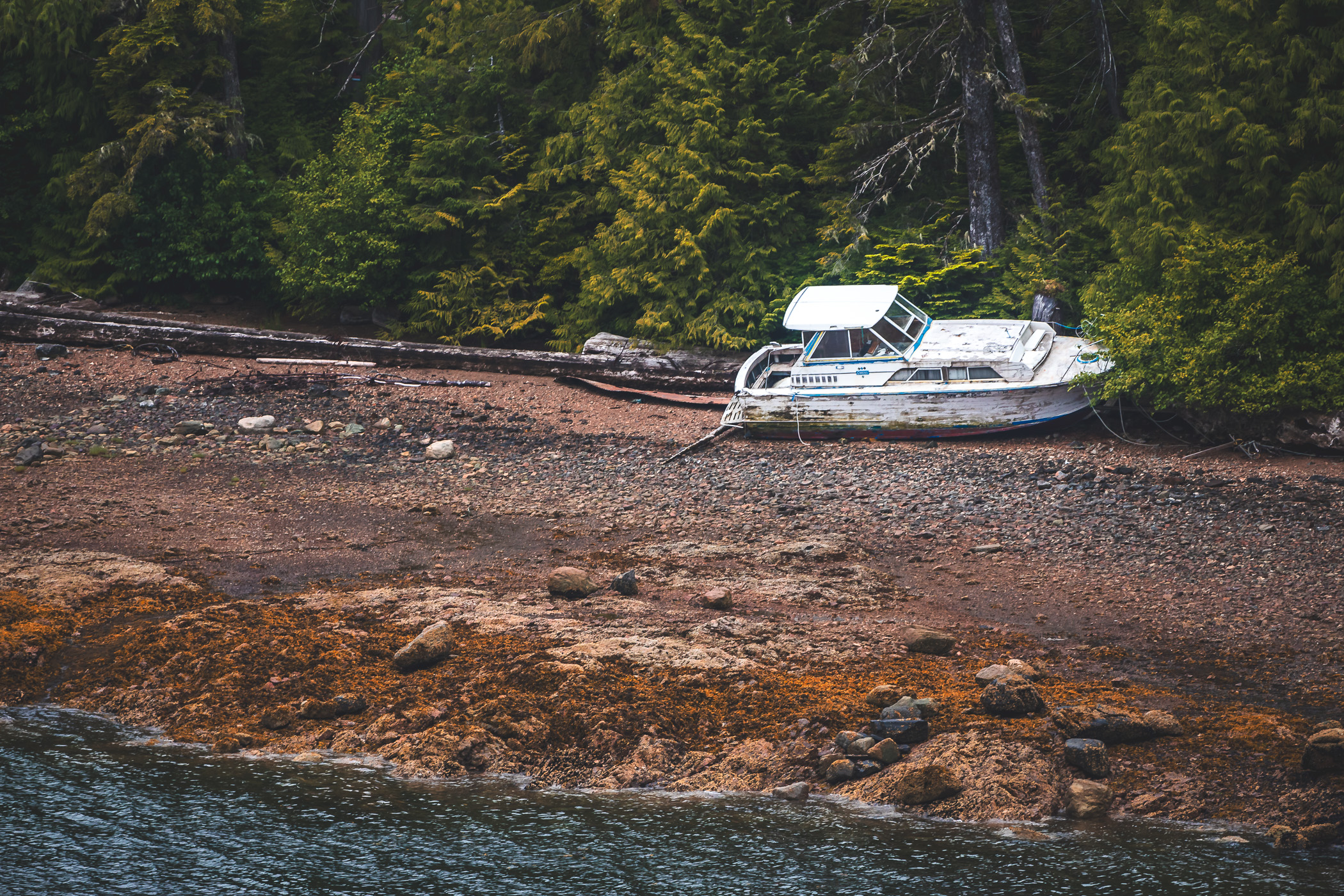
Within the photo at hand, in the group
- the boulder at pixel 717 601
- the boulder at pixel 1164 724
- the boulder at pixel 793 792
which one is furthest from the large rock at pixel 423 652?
the boulder at pixel 1164 724

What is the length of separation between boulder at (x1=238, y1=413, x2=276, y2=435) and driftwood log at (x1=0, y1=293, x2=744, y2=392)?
4443 millimetres

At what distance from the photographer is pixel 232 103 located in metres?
25.4

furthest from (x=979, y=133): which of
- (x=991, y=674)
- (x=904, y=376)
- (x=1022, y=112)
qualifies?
(x=991, y=674)

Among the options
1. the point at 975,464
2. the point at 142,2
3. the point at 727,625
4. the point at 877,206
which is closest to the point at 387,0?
the point at 142,2

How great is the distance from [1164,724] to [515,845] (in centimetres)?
491

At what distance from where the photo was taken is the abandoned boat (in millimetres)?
15758

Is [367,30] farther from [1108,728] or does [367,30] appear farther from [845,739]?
[1108,728]

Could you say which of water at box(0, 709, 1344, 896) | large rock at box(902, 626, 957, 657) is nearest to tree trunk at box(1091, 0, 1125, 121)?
large rock at box(902, 626, 957, 657)

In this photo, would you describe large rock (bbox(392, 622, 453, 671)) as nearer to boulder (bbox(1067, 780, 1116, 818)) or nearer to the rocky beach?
the rocky beach

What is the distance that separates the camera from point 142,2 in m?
24.6

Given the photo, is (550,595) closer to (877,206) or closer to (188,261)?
(877,206)

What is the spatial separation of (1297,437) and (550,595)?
10.5 meters

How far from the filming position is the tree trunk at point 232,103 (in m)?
25.1

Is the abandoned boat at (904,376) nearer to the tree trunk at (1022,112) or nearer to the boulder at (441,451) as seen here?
the tree trunk at (1022,112)
